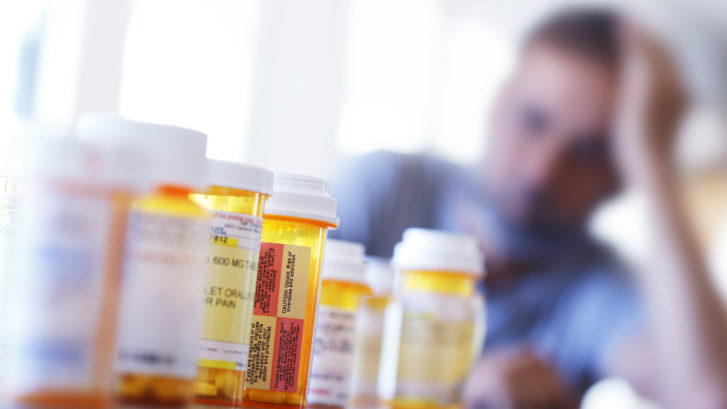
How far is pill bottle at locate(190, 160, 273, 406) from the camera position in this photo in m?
0.58

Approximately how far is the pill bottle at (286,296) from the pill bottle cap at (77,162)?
0.31 m

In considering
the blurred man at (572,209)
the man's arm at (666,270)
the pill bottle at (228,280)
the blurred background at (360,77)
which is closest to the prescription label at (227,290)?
the pill bottle at (228,280)

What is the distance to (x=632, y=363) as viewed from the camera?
7.25 ft

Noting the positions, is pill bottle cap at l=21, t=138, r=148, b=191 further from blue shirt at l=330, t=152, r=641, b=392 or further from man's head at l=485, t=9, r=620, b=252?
man's head at l=485, t=9, r=620, b=252

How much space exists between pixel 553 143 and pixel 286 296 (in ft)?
5.60

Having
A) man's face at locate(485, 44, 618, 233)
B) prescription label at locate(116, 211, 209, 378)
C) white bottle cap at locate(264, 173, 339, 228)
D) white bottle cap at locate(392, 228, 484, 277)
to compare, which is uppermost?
man's face at locate(485, 44, 618, 233)

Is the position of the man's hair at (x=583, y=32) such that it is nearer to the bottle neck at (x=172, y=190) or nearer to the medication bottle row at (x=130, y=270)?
the medication bottle row at (x=130, y=270)

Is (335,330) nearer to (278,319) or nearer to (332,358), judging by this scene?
(332,358)

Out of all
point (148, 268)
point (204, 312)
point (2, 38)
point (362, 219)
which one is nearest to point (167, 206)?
point (148, 268)

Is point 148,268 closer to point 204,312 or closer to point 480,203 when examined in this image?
point 204,312

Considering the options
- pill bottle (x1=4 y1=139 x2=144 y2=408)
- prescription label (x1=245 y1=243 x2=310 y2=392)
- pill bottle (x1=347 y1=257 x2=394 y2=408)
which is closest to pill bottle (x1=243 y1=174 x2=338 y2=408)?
prescription label (x1=245 y1=243 x2=310 y2=392)

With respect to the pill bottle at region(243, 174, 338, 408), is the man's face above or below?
above

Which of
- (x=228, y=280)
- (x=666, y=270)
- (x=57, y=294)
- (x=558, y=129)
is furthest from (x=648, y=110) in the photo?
(x=57, y=294)

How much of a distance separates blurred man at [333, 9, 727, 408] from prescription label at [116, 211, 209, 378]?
1761mm
